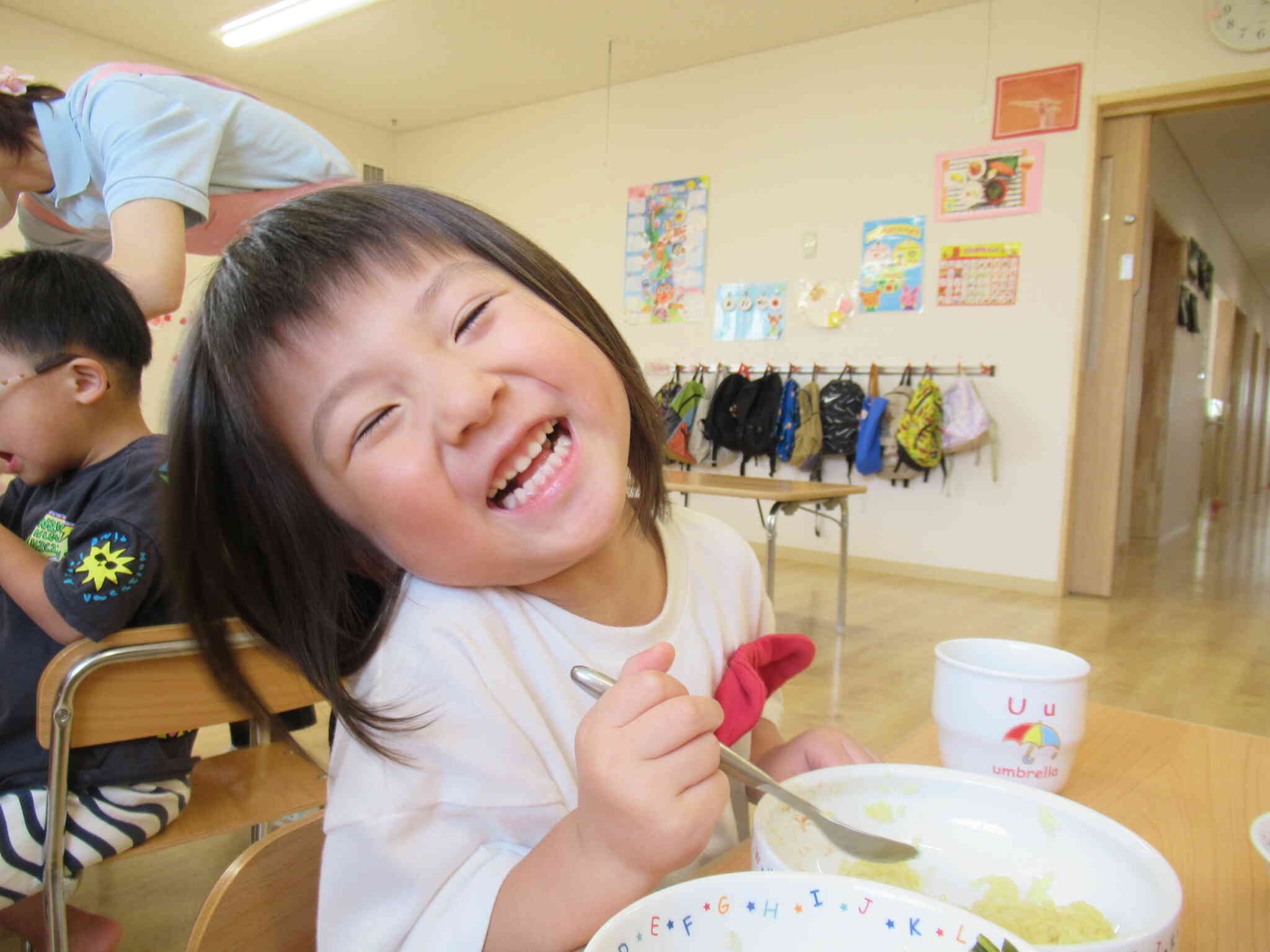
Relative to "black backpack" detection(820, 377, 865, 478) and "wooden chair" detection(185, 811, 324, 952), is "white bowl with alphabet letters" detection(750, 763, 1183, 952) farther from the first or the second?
"black backpack" detection(820, 377, 865, 478)

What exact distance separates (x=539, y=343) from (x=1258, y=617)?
3.96 meters

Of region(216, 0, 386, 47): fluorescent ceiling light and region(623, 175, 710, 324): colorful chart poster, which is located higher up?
region(216, 0, 386, 47): fluorescent ceiling light

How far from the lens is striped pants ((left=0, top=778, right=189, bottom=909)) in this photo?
0.89 metres

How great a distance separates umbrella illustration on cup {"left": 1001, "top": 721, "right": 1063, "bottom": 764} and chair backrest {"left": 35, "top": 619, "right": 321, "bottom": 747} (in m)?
0.57

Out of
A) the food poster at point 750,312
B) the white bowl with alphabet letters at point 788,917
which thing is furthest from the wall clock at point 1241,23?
the white bowl with alphabet letters at point 788,917

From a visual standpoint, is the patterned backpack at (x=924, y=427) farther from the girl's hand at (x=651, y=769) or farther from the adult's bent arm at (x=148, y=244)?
the girl's hand at (x=651, y=769)

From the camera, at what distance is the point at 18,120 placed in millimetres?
1109

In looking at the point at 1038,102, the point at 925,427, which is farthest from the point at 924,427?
the point at 1038,102

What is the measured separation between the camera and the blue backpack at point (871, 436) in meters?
4.04

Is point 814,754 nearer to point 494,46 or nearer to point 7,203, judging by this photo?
point 7,203

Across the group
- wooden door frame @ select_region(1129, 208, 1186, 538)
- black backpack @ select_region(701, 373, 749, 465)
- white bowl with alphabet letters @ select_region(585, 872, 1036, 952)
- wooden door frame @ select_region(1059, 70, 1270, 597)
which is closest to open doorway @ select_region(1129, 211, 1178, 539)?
wooden door frame @ select_region(1129, 208, 1186, 538)

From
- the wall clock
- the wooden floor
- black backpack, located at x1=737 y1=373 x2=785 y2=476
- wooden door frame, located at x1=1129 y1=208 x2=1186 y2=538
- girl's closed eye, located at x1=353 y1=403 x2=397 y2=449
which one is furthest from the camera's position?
wooden door frame, located at x1=1129 y1=208 x2=1186 y2=538

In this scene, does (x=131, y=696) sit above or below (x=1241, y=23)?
below

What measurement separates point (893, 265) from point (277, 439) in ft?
13.2
